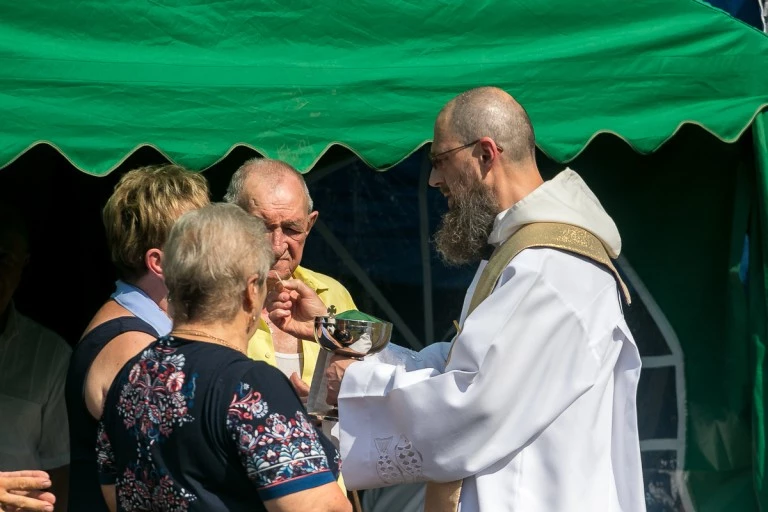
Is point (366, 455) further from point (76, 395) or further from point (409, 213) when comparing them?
point (409, 213)

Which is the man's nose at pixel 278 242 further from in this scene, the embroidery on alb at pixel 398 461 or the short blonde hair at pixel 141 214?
the embroidery on alb at pixel 398 461

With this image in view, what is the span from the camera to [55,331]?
16.8 feet

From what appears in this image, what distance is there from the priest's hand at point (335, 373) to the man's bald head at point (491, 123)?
767 millimetres

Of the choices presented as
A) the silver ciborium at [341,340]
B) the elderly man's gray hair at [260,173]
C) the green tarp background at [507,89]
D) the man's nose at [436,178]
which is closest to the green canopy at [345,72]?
the green tarp background at [507,89]

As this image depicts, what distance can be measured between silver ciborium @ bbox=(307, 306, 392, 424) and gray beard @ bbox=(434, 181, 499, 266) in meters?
0.42

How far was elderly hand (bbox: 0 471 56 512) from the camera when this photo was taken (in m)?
2.95

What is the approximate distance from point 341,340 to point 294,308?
598 millimetres

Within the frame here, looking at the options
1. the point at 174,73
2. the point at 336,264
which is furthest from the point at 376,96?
the point at 336,264

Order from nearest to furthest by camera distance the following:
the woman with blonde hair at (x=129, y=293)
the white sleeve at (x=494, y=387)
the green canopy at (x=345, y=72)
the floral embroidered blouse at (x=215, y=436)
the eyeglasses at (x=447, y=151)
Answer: the floral embroidered blouse at (x=215, y=436) → the woman with blonde hair at (x=129, y=293) → the white sleeve at (x=494, y=387) → the eyeglasses at (x=447, y=151) → the green canopy at (x=345, y=72)

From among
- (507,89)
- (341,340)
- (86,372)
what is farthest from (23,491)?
(507,89)

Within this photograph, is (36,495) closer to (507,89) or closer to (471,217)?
(471,217)

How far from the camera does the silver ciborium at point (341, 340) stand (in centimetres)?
346

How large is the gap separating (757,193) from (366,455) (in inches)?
85.5

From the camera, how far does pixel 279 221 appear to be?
14.2 feet
